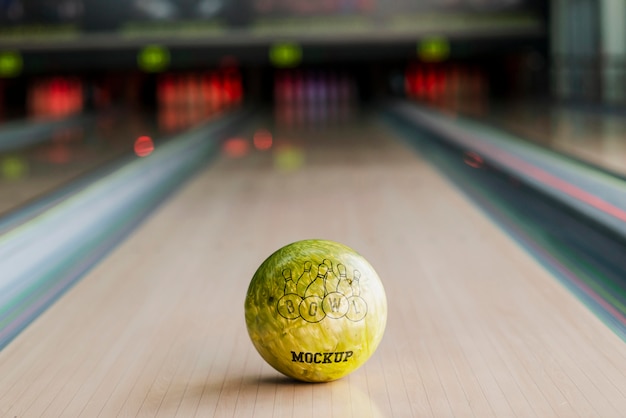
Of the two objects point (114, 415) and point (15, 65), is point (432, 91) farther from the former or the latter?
point (114, 415)

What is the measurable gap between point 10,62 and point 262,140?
171 inches

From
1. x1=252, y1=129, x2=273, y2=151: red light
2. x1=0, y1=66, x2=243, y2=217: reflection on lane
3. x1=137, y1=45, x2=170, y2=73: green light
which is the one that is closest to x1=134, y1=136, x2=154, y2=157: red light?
x1=0, y1=66, x2=243, y2=217: reflection on lane

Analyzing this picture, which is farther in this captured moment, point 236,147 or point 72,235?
point 236,147

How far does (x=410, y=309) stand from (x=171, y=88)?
1200 cm

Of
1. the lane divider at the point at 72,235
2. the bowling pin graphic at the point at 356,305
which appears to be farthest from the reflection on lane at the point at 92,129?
the bowling pin graphic at the point at 356,305

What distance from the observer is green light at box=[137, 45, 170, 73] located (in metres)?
11.6

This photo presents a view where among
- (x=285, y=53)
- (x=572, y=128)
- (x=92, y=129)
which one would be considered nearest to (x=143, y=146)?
(x=92, y=129)

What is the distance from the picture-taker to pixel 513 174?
5422 mm

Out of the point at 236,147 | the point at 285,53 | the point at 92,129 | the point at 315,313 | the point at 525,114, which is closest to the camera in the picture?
the point at 315,313

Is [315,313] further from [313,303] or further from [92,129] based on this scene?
[92,129]

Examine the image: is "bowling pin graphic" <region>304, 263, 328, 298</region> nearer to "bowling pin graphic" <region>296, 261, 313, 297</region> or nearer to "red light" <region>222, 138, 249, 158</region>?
"bowling pin graphic" <region>296, 261, 313, 297</region>

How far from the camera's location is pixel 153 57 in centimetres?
1175

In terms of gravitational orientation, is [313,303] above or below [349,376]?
above

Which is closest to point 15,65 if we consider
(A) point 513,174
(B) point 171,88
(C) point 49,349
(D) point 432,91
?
(B) point 171,88
